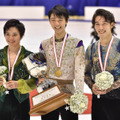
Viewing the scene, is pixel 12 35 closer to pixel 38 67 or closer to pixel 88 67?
pixel 38 67

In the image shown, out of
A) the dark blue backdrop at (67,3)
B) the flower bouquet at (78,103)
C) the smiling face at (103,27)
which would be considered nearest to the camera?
the flower bouquet at (78,103)

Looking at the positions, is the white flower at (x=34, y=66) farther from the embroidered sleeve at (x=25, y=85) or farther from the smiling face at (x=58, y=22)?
the smiling face at (x=58, y=22)

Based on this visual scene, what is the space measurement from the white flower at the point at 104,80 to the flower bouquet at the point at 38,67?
0.45m

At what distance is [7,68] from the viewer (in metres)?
2.42

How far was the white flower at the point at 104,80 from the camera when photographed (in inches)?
86.3

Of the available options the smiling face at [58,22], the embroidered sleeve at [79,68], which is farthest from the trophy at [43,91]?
the smiling face at [58,22]

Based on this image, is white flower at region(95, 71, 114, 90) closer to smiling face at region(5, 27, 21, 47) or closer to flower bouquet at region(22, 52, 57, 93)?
flower bouquet at region(22, 52, 57, 93)

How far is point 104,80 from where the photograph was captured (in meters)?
2.18

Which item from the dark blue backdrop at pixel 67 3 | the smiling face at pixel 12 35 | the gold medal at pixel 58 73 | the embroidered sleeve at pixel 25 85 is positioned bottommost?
the embroidered sleeve at pixel 25 85

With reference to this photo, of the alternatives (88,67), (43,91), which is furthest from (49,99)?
(88,67)

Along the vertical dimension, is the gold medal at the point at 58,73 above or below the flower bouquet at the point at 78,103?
above

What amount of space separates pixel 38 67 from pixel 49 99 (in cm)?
33

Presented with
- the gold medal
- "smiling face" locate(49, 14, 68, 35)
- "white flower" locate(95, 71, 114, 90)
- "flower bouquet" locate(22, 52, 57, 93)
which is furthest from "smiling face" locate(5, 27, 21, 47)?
"white flower" locate(95, 71, 114, 90)

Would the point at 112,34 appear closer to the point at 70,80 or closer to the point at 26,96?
the point at 70,80
